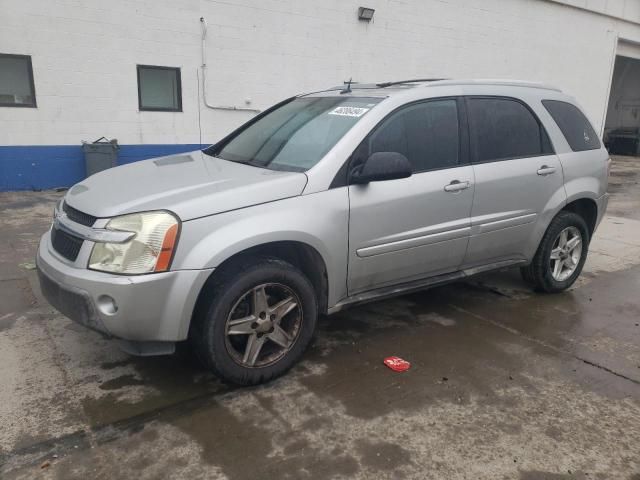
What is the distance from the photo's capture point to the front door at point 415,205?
11.5 feet

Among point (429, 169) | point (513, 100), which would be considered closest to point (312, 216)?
point (429, 169)

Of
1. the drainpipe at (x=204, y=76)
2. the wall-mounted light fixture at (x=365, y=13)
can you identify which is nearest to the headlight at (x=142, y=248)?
the drainpipe at (x=204, y=76)

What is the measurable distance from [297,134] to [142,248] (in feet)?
4.98

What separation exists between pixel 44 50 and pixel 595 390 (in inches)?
362

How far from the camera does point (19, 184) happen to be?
9102 mm

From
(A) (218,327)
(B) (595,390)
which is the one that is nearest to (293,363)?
(A) (218,327)

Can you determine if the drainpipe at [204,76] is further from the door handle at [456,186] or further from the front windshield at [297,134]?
the door handle at [456,186]

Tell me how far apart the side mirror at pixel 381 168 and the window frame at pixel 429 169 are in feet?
0.19

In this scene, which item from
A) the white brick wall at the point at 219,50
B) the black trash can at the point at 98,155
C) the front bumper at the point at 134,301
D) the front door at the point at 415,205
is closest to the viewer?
the front bumper at the point at 134,301

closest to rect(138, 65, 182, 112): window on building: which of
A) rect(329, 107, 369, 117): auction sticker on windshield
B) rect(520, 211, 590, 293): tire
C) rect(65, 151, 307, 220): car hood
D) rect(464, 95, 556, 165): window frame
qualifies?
rect(65, 151, 307, 220): car hood

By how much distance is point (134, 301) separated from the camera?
9.13 ft

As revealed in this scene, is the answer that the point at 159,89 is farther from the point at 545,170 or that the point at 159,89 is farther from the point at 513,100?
the point at 545,170

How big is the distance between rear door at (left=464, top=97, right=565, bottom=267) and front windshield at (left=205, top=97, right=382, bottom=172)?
1.00 metres

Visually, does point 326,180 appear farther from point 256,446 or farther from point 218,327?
point 256,446
